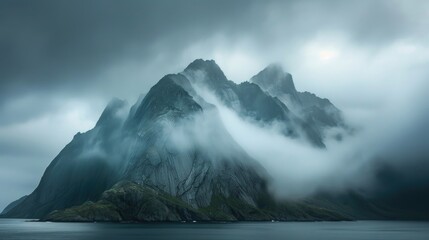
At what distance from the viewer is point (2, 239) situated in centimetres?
18900

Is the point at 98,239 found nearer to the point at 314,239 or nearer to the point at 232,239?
the point at 232,239

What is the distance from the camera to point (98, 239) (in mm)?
187000

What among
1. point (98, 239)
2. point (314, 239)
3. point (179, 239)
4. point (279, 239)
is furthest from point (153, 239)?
point (314, 239)

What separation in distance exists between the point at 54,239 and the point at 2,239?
22.2 metres

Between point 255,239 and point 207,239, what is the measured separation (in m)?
21.3

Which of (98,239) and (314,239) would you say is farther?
(314,239)

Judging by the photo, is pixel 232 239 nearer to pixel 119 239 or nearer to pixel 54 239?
pixel 119 239

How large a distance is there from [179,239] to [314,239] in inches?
2396

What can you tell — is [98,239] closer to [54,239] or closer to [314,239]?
[54,239]

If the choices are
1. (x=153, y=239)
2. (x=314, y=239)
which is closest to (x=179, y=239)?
(x=153, y=239)

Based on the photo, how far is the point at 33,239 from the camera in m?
190

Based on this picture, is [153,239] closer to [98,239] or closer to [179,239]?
[179,239]

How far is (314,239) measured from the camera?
19988 cm

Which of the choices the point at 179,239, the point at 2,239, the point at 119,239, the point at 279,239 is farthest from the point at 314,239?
the point at 2,239
